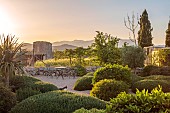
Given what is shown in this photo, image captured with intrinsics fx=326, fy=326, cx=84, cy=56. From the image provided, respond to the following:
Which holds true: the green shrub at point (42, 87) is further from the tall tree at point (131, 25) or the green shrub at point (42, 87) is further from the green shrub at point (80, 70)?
the tall tree at point (131, 25)

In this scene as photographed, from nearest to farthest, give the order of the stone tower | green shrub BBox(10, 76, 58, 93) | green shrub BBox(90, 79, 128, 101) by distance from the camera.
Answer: green shrub BBox(10, 76, 58, 93)
green shrub BBox(90, 79, 128, 101)
the stone tower

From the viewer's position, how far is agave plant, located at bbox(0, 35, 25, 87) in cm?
894

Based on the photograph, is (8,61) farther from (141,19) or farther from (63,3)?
(141,19)

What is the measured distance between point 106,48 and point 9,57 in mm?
12488

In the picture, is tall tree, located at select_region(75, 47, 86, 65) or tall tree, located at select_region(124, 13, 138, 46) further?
tall tree, located at select_region(124, 13, 138, 46)

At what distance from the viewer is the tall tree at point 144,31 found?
3078 cm

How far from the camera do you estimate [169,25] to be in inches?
1166

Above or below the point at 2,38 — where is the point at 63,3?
above

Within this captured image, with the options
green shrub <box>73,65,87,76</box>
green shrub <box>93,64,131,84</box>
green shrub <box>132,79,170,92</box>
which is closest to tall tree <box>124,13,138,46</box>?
green shrub <box>73,65,87,76</box>

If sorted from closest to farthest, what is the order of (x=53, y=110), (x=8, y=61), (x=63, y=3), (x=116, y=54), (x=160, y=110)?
(x=160, y=110), (x=53, y=110), (x=8, y=61), (x=63, y=3), (x=116, y=54)

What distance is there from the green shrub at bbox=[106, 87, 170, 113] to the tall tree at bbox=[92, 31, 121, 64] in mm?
16287

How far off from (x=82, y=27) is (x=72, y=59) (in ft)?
12.1

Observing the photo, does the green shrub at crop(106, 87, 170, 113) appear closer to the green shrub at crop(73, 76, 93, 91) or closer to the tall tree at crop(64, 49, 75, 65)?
the green shrub at crop(73, 76, 93, 91)

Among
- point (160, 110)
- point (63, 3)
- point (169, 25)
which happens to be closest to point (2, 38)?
point (160, 110)
